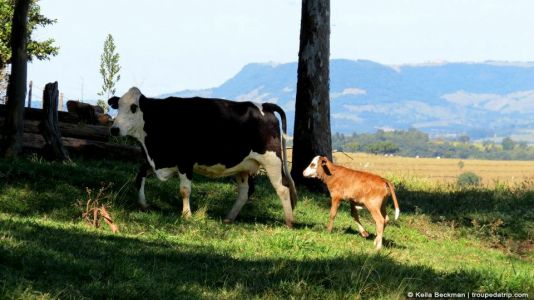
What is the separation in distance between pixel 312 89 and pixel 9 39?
2560cm

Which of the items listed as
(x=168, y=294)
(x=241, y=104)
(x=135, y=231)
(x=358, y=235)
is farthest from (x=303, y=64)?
(x=168, y=294)

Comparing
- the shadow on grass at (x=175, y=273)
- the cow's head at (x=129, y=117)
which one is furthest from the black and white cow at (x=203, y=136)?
the shadow on grass at (x=175, y=273)

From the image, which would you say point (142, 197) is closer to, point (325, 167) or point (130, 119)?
point (130, 119)

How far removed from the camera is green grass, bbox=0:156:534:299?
8.02m

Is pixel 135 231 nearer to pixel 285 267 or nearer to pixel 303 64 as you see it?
pixel 285 267

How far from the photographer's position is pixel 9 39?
40.2 m

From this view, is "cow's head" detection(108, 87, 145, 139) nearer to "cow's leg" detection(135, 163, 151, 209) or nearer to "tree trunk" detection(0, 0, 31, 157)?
"cow's leg" detection(135, 163, 151, 209)

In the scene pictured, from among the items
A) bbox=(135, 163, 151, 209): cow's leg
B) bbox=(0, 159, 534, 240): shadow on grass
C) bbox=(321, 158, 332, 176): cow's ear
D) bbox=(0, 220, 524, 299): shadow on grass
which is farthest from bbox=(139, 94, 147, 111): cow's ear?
bbox=(0, 220, 524, 299): shadow on grass

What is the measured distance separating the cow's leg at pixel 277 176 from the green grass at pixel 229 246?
407 mm

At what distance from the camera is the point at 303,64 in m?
20.2

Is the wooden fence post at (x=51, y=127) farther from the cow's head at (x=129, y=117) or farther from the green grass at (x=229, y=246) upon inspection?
the cow's head at (x=129, y=117)

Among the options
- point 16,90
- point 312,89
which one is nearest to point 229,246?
point 16,90

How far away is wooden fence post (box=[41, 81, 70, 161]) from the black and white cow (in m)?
4.32

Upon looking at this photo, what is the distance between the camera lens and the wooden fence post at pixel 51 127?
59.2 ft
